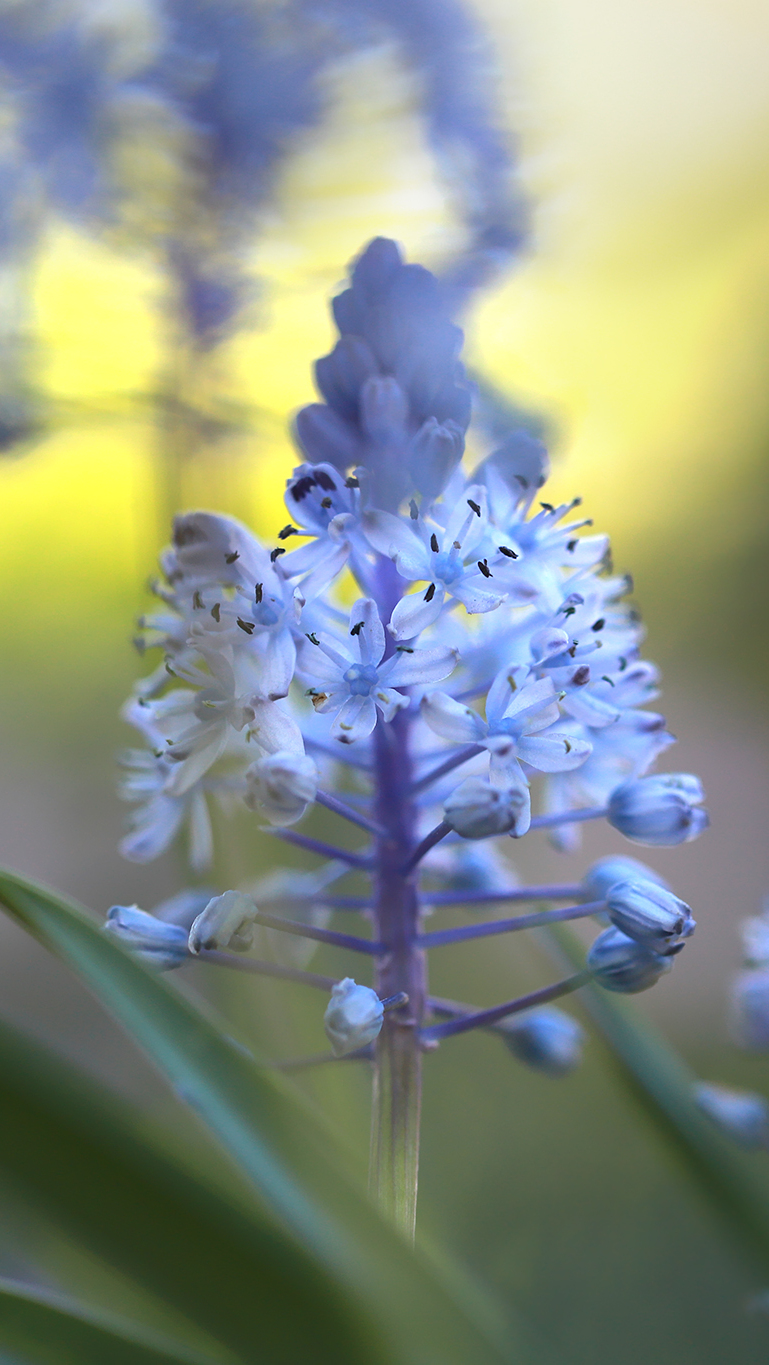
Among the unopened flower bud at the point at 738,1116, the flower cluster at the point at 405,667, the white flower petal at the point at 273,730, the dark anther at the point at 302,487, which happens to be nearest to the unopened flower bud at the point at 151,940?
the flower cluster at the point at 405,667

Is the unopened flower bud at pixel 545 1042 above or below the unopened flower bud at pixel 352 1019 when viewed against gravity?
below

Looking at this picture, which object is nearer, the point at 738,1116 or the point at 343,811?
the point at 343,811

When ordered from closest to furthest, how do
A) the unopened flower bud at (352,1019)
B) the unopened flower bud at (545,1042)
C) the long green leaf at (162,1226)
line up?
1. the long green leaf at (162,1226)
2. the unopened flower bud at (352,1019)
3. the unopened flower bud at (545,1042)

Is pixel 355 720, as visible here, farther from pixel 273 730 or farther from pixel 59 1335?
pixel 59 1335

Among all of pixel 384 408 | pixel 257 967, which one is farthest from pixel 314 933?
pixel 384 408

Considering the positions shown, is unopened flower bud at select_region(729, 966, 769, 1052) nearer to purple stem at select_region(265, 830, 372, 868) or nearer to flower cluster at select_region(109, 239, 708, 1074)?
flower cluster at select_region(109, 239, 708, 1074)

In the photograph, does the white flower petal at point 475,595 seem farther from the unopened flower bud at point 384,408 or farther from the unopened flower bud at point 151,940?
the unopened flower bud at point 151,940

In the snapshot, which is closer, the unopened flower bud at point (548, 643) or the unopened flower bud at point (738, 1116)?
the unopened flower bud at point (548, 643)

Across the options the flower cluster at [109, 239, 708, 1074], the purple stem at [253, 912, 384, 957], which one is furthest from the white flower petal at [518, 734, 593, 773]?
the purple stem at [253, 912, 384, 957]

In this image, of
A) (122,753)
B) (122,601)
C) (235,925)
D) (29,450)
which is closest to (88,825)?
(122,601)
